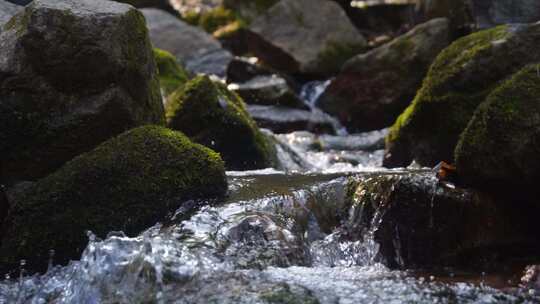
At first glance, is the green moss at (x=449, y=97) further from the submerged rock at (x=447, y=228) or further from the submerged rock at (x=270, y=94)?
the submerged rock at (x=270, y=94)

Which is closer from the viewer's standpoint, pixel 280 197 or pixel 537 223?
pixel 537 223

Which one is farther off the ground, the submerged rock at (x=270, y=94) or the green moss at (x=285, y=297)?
the green moss at (x=285, y=297)

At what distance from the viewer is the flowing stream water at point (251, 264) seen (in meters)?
3.78

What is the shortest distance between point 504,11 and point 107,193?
7.08 metres

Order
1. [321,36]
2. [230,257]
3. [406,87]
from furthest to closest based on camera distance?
[321,36]
[406,87]
[230,257]

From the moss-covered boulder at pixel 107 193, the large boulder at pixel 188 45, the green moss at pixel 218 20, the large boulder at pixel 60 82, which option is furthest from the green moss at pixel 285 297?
the green moss at pixel 218 20

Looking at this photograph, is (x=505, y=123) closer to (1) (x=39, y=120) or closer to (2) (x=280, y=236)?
(2) (x=280, y=236)

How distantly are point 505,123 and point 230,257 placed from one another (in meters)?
2.05

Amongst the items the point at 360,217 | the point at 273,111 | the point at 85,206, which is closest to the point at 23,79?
the point at 85,206

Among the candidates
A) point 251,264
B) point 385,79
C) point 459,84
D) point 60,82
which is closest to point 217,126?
point 60,82

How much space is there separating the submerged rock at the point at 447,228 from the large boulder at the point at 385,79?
6273 mm

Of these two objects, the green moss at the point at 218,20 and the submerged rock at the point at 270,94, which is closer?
the submerged rock at the point at 270,94

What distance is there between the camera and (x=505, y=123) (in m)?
4.64

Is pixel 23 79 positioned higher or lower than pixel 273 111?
higher
